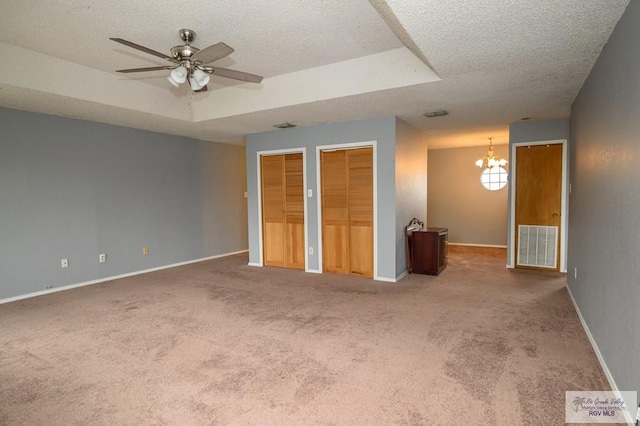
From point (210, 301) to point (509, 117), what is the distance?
4892 millimetres

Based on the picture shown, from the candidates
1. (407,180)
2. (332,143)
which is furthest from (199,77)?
(407,180)

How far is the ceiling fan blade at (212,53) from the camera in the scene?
99.3 inches

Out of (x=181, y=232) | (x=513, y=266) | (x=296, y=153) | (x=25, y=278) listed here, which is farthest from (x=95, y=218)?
(x=513, y=266)

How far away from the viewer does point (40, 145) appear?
4488mm

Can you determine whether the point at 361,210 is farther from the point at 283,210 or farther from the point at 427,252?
the point at 283,210

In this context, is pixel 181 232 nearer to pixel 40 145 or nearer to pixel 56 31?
pixel 40 145

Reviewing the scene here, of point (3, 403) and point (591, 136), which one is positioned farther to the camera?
point (591, 136)

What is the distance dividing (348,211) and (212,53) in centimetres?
321

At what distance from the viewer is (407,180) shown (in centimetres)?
538

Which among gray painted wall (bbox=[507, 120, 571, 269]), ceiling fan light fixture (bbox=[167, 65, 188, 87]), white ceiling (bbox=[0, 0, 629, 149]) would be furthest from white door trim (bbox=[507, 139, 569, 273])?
ceiling fan light fixture (bbox=[167, 65, 188, 87])

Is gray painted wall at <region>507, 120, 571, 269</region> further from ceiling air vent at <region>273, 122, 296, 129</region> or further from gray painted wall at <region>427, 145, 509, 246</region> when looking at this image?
ceiling air vent at <region>273, 122, 296, 129</region>

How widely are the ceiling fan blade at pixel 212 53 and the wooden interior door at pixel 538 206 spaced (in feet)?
16.1

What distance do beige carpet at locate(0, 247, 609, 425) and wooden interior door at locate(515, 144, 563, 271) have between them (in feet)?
3.51

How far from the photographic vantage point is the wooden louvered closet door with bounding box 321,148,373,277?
17.0ft
